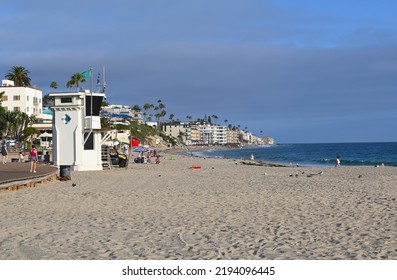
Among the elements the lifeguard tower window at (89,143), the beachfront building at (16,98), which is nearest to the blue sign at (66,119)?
the lifeguard tower window at (89,143)

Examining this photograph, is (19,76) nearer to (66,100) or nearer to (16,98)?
(16,98)

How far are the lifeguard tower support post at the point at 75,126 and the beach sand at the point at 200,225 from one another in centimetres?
1302

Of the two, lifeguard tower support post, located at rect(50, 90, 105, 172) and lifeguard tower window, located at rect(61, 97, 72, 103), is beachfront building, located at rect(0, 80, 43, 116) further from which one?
lifeguard tower window, located at rect(61, 97, 72, 103)

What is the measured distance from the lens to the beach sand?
7.96m

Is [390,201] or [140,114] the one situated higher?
[140,114]

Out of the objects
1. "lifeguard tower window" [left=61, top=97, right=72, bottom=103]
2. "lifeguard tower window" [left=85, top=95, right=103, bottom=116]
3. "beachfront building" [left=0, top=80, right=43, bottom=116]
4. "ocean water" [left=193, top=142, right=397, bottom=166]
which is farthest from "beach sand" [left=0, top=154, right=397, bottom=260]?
"beachfront building" [left=0, top=80, right=43, bottom=116]

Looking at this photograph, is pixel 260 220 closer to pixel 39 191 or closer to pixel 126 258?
pixel 126 258

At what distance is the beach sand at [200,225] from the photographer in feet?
26.1

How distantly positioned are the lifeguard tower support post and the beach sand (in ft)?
42.7

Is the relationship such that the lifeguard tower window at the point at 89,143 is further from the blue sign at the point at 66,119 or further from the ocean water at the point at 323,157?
the ocean water at the point at 323,157
